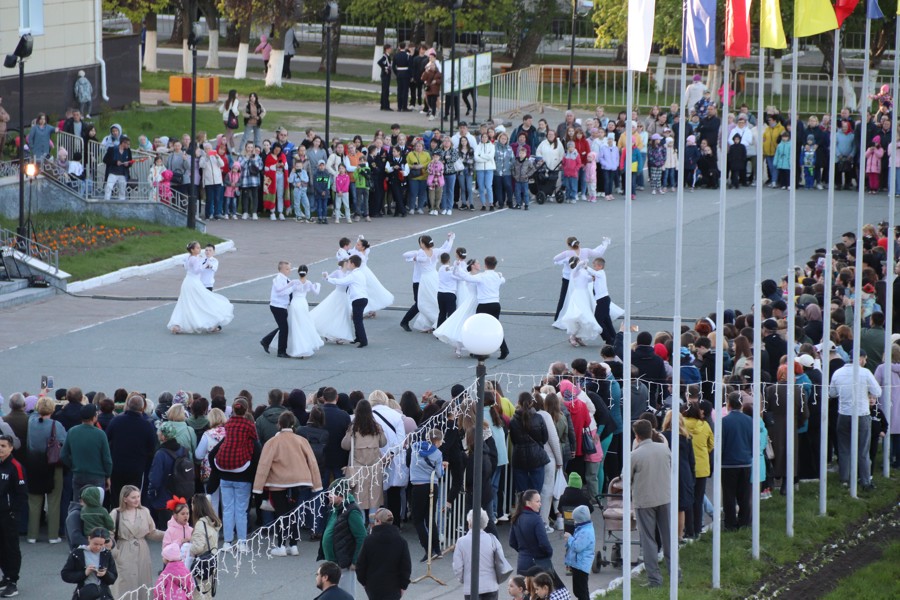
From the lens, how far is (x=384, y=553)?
527 inches

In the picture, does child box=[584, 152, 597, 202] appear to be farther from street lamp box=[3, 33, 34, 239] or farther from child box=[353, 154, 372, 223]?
street lamp box=[3, 33, 34, 239]

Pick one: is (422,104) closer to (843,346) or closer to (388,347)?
(388,347)

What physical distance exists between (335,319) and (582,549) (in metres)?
10.3

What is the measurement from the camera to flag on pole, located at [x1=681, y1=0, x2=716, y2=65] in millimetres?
15906

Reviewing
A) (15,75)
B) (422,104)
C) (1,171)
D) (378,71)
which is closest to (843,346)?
(1,171)

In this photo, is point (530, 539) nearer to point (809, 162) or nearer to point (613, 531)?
point (613, 531)

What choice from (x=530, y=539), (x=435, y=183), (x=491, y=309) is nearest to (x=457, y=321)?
(x=491, y=309)

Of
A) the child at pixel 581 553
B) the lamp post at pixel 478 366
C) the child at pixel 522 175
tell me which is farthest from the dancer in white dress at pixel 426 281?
the lamp post at pixel 478 366

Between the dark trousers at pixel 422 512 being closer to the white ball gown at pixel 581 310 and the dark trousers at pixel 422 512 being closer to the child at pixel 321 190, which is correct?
the white ball gown at pixel 581 310

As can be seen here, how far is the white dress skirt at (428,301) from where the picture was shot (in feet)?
80.0

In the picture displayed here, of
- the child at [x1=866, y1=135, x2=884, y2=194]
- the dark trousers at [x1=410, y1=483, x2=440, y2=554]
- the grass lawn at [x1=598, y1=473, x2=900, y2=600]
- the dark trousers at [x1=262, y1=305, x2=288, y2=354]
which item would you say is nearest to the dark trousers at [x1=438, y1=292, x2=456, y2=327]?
the dark trousers at [x1=262, y1=305, x2=288, y2=354]

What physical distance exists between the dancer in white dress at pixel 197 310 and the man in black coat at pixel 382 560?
11375mm

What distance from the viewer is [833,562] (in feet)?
54.5

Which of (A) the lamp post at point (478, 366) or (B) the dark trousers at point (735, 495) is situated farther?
(B) the dark trousers at point (735, 495)
